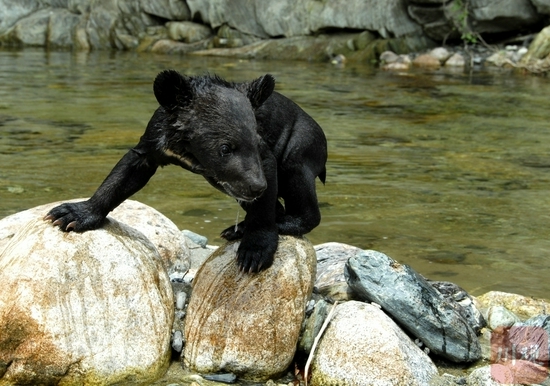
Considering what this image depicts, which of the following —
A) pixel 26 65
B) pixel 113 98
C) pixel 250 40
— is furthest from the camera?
pixel 250 40

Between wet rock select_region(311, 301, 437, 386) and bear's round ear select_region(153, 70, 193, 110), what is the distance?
149 cm

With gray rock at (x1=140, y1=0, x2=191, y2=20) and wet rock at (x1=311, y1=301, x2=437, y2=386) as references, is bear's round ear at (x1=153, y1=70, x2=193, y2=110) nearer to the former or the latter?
wet rock at (x1=311, y1=301, x2=437, y2=386)

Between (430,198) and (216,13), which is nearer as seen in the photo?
(430,198)

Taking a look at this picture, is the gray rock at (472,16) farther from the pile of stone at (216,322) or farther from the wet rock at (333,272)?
the pile of stone at (216,322)

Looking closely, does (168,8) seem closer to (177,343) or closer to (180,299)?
(180,299)

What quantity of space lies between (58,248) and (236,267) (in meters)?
0.99

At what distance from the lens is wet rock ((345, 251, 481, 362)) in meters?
4.70

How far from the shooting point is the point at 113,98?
54.1 feet

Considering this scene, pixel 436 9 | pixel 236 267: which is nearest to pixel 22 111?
pixel 236 267

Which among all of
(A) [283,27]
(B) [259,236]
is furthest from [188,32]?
(B) [259,236]

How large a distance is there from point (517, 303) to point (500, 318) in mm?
586

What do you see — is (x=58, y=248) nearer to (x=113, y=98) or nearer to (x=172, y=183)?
(x=172, y=183)

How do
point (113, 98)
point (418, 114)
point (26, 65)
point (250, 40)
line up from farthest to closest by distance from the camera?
point (250, 40), point (26, 65), point (113, 98), point (418, 114)

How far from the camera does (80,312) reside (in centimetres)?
437
